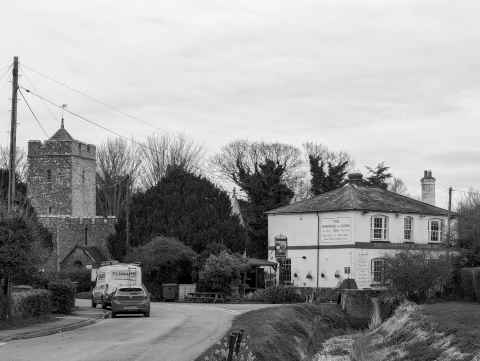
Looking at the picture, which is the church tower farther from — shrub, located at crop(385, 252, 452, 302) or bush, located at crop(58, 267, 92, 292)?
shrub, located at crop(385, 252, 452, 302)

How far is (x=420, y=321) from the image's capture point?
35844 mm

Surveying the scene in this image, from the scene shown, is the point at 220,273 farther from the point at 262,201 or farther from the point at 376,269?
the point at 262,201

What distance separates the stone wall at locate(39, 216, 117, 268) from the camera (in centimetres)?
7781

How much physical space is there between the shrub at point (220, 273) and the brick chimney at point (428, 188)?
2193cm

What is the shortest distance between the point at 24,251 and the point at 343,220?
31.8 metres

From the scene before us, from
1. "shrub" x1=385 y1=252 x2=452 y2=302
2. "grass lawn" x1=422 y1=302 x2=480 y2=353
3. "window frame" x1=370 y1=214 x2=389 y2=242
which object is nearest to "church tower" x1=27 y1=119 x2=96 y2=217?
"window frame" x1=370 y1=214 x2=389 y2=242

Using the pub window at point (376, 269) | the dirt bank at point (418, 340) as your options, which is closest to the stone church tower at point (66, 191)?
the pub window at point (376, 269)

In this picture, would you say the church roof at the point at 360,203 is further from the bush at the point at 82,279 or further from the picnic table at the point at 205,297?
the bush at the point at 82,279

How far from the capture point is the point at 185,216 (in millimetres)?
69062

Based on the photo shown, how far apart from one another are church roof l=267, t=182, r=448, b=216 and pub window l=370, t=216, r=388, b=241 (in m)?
0.66

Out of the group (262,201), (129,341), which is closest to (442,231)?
(262,201)

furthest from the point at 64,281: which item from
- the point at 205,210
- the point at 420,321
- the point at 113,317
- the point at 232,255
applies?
the point at 205,210

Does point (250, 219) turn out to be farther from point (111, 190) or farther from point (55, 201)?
point (111, 190)

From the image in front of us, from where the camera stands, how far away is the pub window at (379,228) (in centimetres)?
6009
